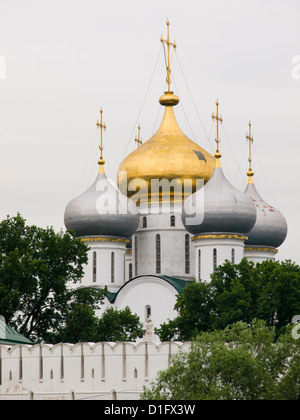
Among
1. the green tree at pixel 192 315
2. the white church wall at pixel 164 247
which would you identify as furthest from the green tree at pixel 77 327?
the white church wall at pixel 164 247

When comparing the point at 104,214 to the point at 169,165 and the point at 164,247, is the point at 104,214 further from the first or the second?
the point at 169,165

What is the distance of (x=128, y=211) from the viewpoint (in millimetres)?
60906

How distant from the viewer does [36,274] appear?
4922 centimetres

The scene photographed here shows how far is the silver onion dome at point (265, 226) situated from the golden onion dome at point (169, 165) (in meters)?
2.62

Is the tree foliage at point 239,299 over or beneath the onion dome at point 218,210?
beneath

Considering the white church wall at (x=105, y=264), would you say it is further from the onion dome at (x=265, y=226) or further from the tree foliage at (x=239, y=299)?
the tree foliage at (x=239, y=299)

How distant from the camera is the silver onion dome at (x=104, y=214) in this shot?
2395 inches

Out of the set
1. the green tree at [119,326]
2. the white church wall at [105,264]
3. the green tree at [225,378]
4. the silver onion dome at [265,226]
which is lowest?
the green tree at [119,326]

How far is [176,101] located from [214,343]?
31.5 metres

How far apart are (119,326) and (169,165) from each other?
10938 millimetres

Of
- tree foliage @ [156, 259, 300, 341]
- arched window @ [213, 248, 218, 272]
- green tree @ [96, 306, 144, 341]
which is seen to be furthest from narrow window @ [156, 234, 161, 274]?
tree foliage @ [156, 259, 300, 341]

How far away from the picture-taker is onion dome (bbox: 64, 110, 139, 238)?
6084 cm
